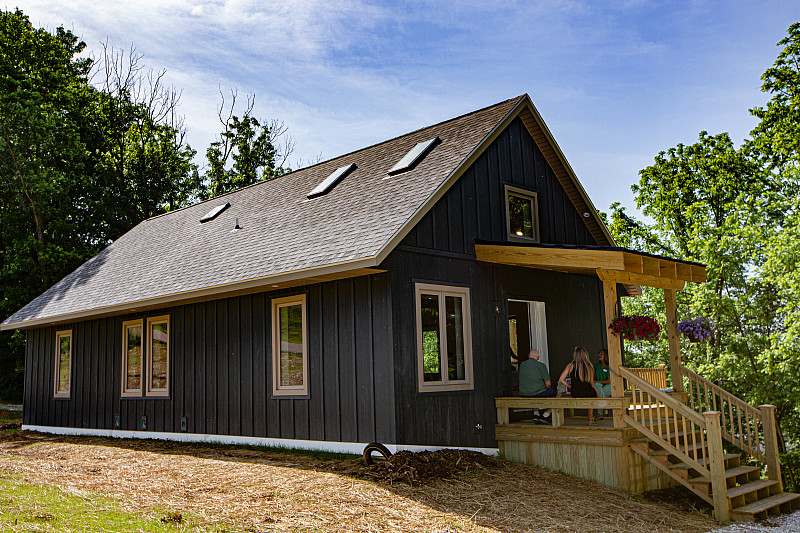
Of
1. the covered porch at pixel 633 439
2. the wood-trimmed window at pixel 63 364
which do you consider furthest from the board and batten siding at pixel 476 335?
the wood-trimmed window at pixel 63 364

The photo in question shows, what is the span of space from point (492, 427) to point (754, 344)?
43.8ft

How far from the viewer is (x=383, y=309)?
9250mm

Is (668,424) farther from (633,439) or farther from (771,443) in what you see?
(771,443)

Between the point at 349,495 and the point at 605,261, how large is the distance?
4.60 m

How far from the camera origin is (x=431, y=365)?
9695 millimetres

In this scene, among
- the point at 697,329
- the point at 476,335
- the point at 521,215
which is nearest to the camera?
the point at 697,329

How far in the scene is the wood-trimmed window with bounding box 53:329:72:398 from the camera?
15617mm

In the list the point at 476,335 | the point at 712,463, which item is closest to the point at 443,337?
the point at 476,335

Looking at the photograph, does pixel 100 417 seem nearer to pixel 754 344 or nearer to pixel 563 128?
pixel 563 128

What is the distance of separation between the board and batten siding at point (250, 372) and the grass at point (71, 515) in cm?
357

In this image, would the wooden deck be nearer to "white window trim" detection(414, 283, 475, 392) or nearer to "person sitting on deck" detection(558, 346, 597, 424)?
"person sitting on deck" detection(558, 346, 597, 424)

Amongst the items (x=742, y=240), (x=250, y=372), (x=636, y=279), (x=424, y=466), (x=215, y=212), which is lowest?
(x=424, y=466)

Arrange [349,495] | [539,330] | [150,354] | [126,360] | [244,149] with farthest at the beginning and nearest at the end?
[244,149], [126,360], [150,354], [539,330], [349,495]

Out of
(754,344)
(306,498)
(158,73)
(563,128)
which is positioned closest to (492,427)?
(306,498)
